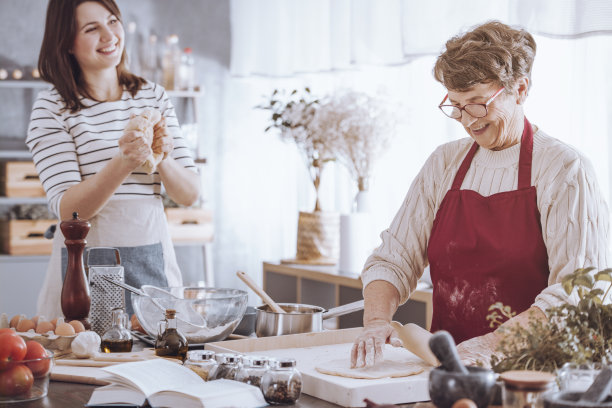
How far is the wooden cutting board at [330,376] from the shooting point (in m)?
1.34

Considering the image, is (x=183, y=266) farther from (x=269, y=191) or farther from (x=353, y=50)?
(x=353, y=50)

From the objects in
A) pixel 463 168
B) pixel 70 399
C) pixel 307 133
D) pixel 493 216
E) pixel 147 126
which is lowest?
pixel 70 399

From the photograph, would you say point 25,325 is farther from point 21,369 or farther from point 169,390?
point 169,390

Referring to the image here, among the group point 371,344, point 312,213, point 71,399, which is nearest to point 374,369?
point 371,344

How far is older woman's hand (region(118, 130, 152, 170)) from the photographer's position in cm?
214

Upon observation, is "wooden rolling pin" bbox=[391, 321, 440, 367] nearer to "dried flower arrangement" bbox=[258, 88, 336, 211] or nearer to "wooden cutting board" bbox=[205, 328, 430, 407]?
"wooden cutting board" bbox=[205, 328, 430, 407]

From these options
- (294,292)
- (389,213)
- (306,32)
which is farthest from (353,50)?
(294,292)

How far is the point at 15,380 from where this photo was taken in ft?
4.34

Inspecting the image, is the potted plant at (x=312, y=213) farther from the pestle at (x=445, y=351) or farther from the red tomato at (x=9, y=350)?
the pestle at (x=445, y=351)

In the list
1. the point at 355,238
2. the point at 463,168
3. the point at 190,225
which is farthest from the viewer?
the point at 190,225

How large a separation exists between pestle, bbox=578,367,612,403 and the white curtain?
5.93ft

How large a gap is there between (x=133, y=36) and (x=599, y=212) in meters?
3.99

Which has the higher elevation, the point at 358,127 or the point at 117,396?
the point at 358,127

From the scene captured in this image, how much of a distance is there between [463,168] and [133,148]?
3.12 feet
